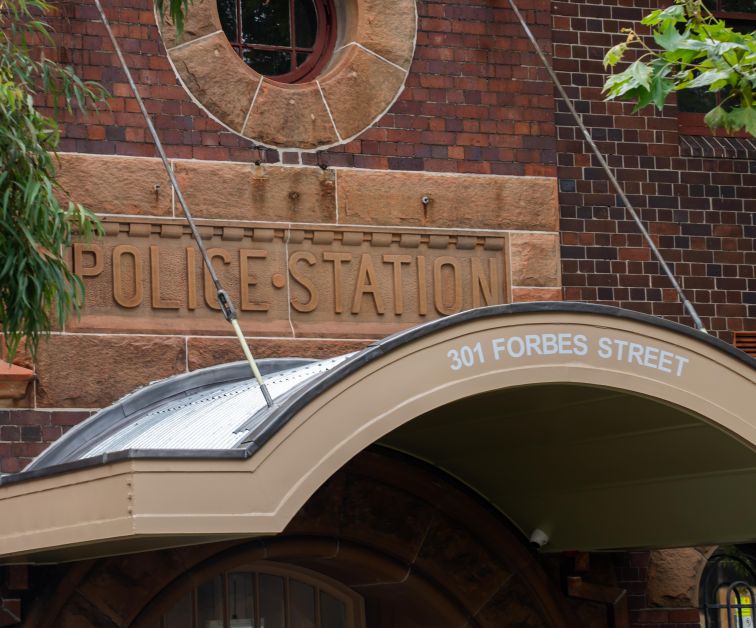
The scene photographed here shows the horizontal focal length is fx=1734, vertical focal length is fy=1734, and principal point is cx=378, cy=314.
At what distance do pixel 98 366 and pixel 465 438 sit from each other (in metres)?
2.35

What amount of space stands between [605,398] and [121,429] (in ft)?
9.23

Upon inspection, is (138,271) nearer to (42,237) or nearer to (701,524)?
(42,237)

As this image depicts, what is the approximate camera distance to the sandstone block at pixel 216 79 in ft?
37.4

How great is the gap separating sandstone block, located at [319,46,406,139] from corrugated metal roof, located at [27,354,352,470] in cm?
177

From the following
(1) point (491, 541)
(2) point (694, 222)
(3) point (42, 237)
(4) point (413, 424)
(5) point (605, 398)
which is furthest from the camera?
(2) point (694, 222)

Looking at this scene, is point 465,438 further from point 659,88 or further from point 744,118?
point 744,118

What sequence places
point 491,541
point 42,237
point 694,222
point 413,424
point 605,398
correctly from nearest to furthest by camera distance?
point 42,237, point 605,398, point 413,424, point 491,541, point 694,222

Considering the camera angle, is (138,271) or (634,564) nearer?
(138,271)

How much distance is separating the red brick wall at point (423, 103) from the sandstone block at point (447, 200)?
10 cm

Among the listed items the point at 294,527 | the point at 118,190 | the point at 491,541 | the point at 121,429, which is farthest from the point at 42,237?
the point at 491,541

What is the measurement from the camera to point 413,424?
35.7 feet

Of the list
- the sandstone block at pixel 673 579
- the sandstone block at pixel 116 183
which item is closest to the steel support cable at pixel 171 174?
the sandstone block at pixel 116 183

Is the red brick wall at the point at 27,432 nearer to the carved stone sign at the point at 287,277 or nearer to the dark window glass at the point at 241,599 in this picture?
the carved stone sign at the point at 287,277

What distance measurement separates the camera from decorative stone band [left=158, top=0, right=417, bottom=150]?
1143 cm
